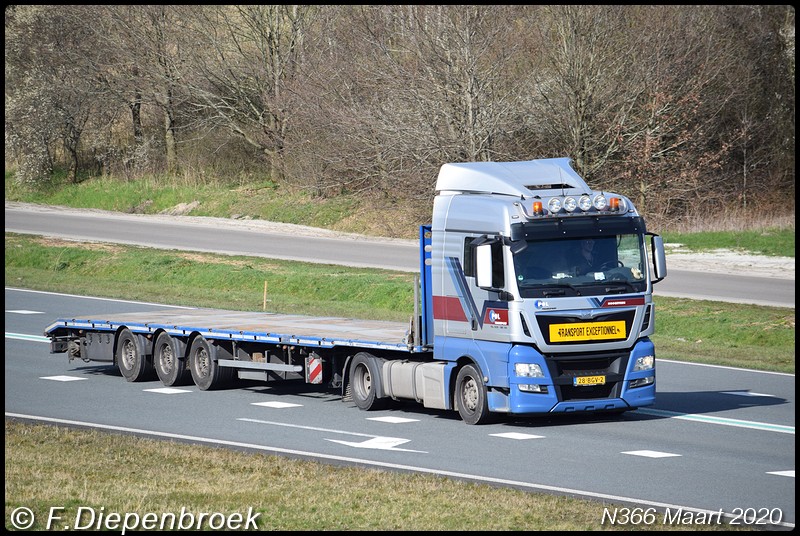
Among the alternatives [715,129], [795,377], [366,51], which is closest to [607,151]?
[715,129]

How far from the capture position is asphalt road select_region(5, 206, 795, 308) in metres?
29.9

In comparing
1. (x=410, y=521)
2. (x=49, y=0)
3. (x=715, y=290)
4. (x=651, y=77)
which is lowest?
(x=410, y=521)

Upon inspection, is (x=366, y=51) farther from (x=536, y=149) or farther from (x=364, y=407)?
(x=364, y=407)

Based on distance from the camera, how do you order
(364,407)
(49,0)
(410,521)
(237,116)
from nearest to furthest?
(410,521) < (364,407) < (237,116) < (49,0)

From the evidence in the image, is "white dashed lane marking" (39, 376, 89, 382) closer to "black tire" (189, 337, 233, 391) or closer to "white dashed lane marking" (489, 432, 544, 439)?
"black tire" (189, 337, 233, 391)

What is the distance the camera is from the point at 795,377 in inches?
787

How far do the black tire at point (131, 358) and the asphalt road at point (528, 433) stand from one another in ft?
0.97

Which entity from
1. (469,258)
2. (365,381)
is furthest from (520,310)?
(365,381)

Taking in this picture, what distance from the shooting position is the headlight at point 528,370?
1499cm

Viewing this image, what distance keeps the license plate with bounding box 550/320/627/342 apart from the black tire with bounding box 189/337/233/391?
582 centimetres

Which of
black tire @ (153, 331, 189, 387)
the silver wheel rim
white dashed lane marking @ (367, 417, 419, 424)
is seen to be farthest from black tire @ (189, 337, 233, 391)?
white dashed lane marking @ (367, 417, 419, 424)

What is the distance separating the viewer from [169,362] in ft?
62.7

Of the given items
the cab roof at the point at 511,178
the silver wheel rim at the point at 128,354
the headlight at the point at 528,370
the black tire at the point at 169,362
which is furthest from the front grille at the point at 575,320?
the silver wheel rim at the point at 128,354

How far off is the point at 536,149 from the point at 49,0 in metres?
25.8
